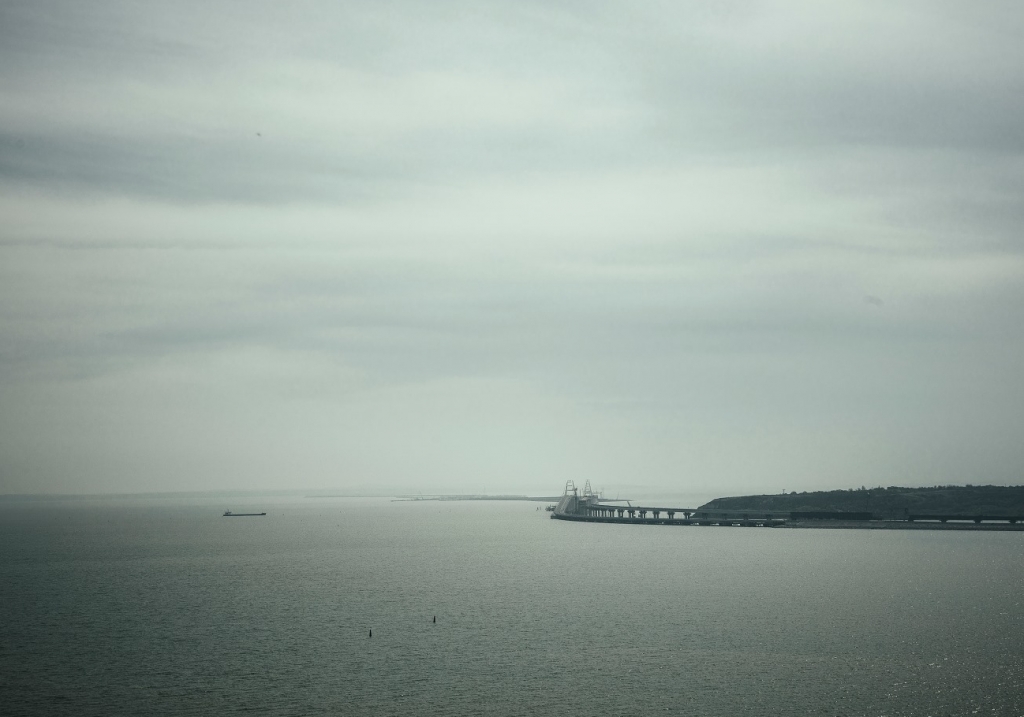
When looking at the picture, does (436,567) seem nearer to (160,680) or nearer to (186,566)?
(186,566)

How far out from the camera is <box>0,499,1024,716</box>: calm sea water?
49.7 meters

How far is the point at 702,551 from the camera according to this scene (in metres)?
138

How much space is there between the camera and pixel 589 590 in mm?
92062

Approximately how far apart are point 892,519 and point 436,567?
118 meters

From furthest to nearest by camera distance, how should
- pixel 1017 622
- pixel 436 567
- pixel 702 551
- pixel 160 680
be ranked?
pixel 702 551, pixel 436 567, pixel 1017 622, pixel 160 680

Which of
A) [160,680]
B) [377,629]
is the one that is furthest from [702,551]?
[160,680]

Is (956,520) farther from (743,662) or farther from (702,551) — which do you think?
(743,662)

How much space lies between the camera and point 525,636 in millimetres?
66875

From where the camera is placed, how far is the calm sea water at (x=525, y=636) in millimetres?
49688

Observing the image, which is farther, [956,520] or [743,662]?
[956,520]

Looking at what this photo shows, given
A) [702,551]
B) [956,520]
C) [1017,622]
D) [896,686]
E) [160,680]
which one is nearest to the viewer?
[896,686]

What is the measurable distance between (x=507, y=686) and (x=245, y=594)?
49.6m

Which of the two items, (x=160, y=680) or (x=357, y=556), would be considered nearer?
(x=160, y=680)

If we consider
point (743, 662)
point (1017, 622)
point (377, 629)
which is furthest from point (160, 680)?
point (1017, 622)
